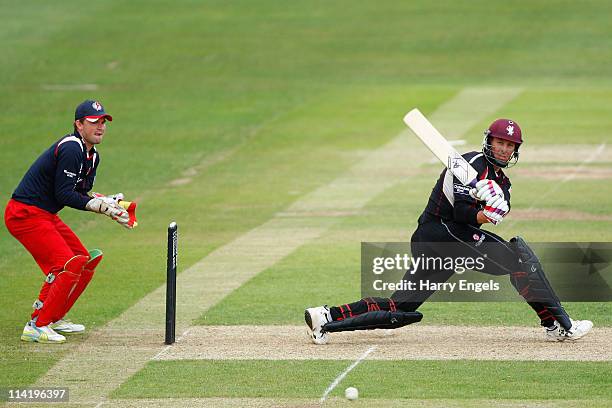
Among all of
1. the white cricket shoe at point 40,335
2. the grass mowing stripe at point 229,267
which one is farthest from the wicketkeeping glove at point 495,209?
the white cricket shoe at point 40,335

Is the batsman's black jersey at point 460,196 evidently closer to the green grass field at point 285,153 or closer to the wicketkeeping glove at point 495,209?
the wicketkeeping glove at point 495,209

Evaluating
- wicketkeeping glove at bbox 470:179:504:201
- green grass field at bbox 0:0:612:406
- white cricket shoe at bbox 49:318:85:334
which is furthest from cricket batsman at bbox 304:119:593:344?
white cricket shoe at bbox 49:318:85:334

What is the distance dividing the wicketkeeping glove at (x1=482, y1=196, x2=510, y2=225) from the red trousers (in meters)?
3.53

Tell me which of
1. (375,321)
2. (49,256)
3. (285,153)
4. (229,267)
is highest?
(49,256)

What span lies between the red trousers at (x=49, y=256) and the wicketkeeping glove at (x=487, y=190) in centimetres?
348

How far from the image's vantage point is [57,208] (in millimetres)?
11141

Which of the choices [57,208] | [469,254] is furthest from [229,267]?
[469,254]

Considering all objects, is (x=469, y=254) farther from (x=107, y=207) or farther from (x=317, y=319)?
(x=107, y=207)

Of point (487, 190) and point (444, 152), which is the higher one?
point (444, 152)

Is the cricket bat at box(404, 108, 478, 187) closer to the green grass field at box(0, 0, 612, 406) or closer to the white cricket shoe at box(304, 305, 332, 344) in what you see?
the green grass field at box(0, 0, 612, 406)

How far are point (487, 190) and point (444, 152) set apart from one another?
63 cm

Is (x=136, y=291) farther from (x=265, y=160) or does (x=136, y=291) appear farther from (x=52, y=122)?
(x=52, y=122)

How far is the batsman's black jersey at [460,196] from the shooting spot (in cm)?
1019

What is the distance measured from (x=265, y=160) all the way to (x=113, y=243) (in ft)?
22.2
